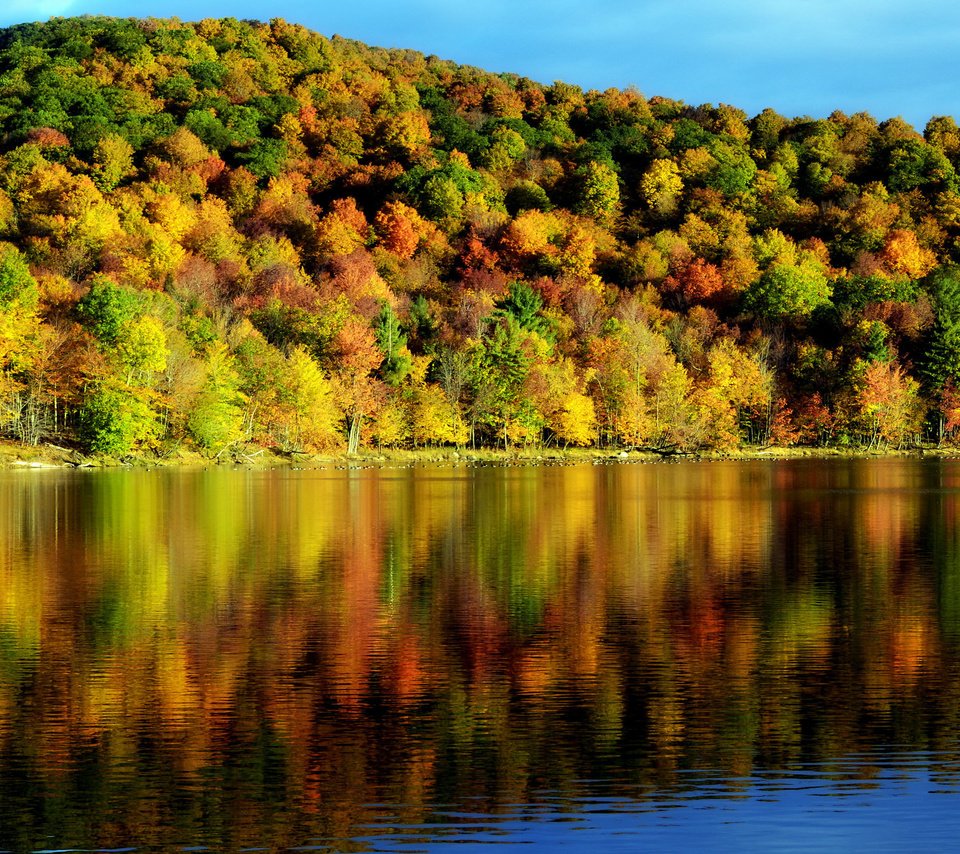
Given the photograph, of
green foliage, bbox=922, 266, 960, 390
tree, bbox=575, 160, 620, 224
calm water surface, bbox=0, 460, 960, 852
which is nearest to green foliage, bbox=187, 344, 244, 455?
calm water surface, bbox=0, 460, 960, 852

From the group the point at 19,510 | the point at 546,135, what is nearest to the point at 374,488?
the point at 19,510

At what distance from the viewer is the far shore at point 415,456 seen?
2734 inches

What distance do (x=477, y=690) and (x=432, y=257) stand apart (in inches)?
4082

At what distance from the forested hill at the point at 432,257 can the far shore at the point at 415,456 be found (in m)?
1.05

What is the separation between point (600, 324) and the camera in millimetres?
100562

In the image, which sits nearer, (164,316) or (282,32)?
(164,316)

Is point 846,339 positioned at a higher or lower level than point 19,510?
higher

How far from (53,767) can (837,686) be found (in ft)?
28.9

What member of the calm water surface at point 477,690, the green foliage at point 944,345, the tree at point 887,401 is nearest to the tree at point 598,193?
the green foliage at point 944,345

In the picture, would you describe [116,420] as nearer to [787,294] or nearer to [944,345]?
[787,294]

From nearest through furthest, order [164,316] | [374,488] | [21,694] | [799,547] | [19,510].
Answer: [21,694], [799,547], [19,510], [374,488], [164,316]

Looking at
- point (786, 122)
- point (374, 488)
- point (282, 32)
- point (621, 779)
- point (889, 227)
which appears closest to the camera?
point (621, 779)

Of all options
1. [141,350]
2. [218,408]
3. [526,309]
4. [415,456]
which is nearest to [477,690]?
[141,350]

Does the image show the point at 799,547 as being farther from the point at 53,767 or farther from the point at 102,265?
the point at 102,265
